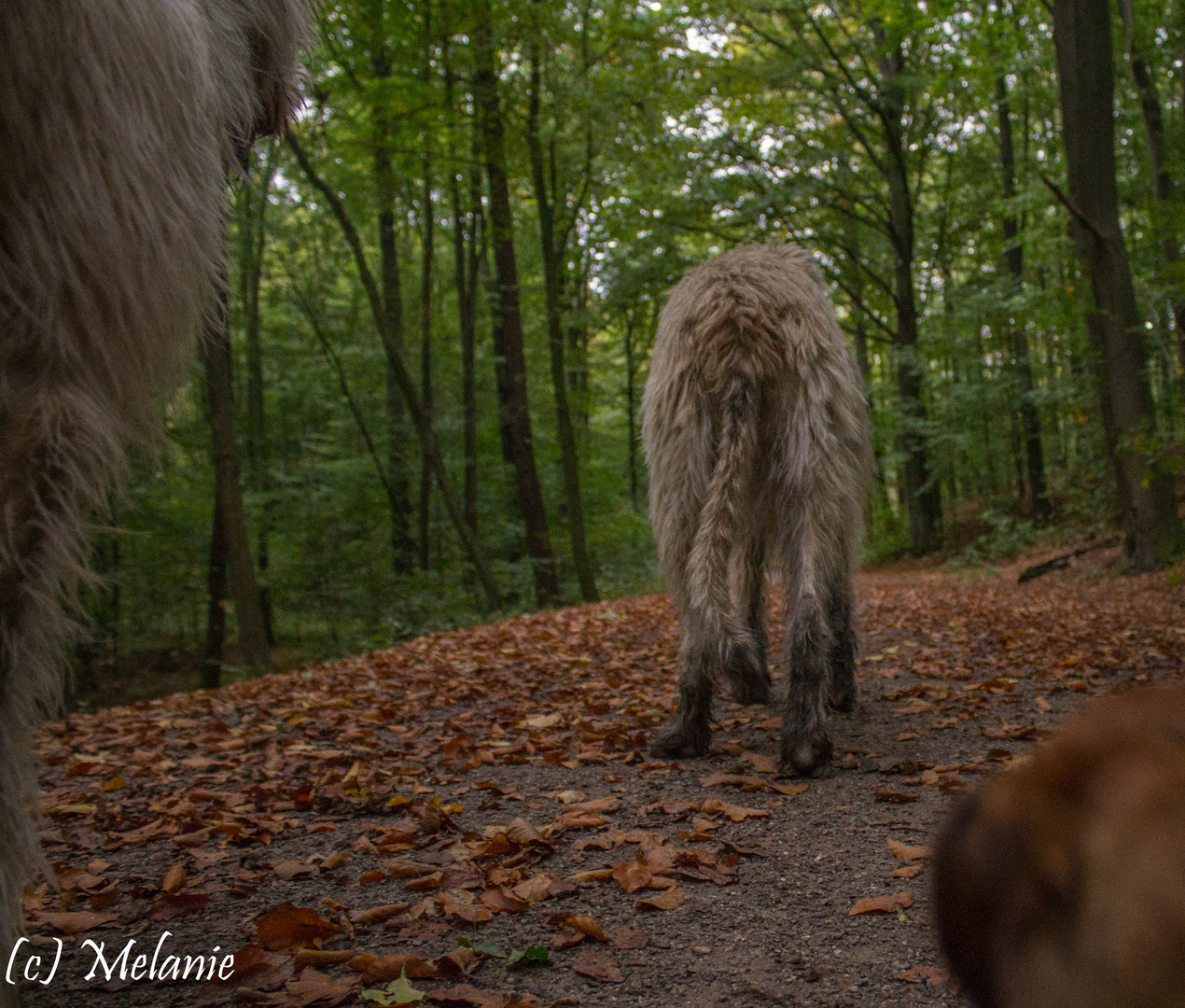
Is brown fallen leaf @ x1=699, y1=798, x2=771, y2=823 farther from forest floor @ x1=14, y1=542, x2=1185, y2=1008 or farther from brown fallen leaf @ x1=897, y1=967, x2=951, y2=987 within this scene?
brown fallen leaf @ x1=897, y1=967, x2=951, y2=987

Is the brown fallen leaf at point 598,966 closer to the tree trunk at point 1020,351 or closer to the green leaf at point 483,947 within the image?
the green leaf at point 483,947

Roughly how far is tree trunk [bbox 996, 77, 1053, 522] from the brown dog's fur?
18.8m

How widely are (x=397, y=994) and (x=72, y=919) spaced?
1157 mm

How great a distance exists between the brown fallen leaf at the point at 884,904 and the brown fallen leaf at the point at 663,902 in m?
0.50

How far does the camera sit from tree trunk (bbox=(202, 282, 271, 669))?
33.5 ft

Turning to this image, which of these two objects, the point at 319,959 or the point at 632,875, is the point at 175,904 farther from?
the point at 632,875

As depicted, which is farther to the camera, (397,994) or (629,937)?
(629,937)

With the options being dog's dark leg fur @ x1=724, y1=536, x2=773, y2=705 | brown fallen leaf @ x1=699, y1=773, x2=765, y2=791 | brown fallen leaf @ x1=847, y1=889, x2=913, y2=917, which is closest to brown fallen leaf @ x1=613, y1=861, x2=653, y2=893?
brown fallen leaf @ x1=847, y1=889, x2=913, y2=917

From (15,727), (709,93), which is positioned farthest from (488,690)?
(709,93)

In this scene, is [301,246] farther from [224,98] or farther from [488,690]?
[224,98]

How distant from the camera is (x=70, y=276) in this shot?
134 centimetres

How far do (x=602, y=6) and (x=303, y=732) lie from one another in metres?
10.9

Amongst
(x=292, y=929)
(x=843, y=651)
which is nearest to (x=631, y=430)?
(x=843, y=651)

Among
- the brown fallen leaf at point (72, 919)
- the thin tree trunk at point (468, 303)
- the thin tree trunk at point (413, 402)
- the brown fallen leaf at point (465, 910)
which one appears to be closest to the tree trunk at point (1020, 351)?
the thin tree trunk at point (468, 303)
